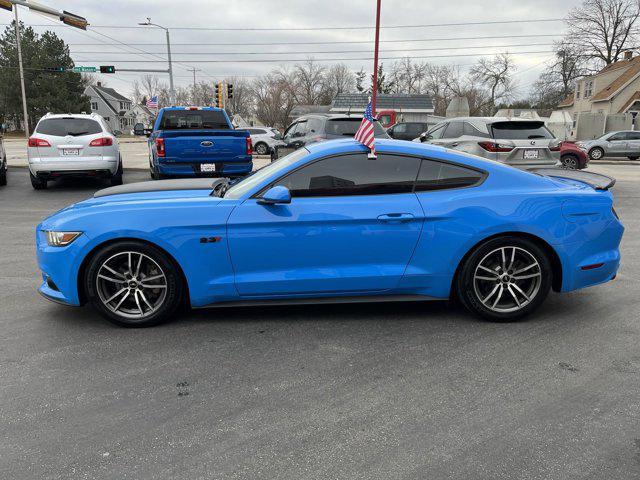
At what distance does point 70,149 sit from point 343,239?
9516 mm

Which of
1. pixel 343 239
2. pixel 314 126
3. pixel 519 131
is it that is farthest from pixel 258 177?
pixel 314 126

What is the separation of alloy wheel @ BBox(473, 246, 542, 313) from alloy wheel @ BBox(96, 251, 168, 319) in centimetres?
252

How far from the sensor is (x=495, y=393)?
3.25 metres

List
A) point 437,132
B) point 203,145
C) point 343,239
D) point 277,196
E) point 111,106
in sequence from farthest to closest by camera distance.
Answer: point 111,106, point 437,132, point 203,145, point 343,239, point 277,196

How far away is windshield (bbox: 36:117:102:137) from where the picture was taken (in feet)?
38.3

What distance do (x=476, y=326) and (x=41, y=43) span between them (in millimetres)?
73292

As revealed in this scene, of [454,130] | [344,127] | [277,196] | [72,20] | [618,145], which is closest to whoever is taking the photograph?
[277,196]

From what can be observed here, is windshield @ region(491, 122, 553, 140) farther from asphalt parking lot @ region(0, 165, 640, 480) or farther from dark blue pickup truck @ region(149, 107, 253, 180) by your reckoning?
asphalt parking lot @ region(0, 165, 640, 480)

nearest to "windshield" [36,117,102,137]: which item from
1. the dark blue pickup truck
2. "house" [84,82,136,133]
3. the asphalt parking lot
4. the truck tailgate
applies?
the dark blue pickup truck

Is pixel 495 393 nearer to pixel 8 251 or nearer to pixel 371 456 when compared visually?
pixel 371 456

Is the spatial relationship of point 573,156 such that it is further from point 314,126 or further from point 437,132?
point 314,126

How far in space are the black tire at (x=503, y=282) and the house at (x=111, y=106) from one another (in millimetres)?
92145

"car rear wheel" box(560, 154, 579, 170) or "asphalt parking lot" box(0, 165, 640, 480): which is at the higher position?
"car rear wheel" box(560, 154, 579, 170)

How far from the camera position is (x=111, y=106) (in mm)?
96250
